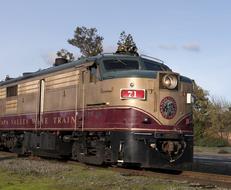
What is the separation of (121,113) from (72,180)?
344 centimetres

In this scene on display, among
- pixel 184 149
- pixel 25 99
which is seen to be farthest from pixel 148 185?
pixel 25 99

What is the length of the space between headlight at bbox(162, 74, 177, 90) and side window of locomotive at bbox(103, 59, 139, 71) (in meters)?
1.35

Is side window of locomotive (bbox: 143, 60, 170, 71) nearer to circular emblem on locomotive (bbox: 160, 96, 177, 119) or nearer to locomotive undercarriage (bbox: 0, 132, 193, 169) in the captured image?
circular emblem on locomotive (bbox: 160, 96, 177, 119)

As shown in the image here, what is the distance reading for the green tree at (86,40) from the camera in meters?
56.2

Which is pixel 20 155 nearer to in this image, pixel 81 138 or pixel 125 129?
pixel 81 138

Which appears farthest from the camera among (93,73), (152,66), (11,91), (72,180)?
(11,91)

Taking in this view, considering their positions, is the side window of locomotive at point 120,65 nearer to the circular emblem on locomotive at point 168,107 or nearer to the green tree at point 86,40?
the circular emblem on locomotive at point 168,107

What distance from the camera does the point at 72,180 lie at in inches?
515

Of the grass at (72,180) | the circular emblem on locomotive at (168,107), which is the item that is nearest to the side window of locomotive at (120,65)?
the circular emblem on locomotive at (168,107)

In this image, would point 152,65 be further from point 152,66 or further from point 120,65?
point 120,65

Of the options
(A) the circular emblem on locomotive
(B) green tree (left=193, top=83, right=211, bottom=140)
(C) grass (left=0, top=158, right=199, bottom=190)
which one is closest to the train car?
(A) the circular emblem on locomotive

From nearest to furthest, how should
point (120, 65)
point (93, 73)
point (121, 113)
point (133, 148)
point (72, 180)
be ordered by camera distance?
point (72, 180)
point (133, 148)
point (121, 113)
point (120, 65)
point (93, 73)

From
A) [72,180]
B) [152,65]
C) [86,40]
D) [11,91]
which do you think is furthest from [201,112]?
[72,180]

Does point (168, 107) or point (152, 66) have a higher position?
point (152, 66)
